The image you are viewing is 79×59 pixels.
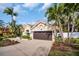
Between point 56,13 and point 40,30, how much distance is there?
0.37m

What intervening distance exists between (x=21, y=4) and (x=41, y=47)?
2.42 ft

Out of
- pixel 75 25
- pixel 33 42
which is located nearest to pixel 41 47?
pixel 33 42

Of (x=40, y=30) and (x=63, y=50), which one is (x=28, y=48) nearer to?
(x=40, y=30)

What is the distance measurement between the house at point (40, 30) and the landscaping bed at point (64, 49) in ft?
0.56

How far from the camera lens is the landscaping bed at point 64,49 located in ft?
11.6

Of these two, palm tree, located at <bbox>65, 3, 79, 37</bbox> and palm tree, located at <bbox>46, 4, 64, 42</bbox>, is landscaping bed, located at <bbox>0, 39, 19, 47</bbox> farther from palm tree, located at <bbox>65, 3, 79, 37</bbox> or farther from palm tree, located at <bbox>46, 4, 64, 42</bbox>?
palm tree, located at <bbox>65, 3, 79, 37</bbox>

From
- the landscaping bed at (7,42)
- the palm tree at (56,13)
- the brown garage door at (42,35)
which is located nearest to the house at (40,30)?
the brown garage door at (42,35)

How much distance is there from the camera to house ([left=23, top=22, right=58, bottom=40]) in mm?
3596

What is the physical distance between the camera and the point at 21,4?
3535mm

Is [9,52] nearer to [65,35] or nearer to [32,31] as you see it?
[32,31]

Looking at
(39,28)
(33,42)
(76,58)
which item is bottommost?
(76,58)

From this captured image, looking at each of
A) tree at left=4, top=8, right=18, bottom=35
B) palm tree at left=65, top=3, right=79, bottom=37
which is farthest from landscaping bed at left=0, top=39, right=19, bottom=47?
palm tree at left=65, top=3, right=79, bottom=37

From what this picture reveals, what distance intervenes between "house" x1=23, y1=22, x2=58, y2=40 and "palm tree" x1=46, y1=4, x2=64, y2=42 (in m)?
0.12

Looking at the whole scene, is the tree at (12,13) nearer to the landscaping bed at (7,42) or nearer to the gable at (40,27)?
the landscaping bed at (7,42)
